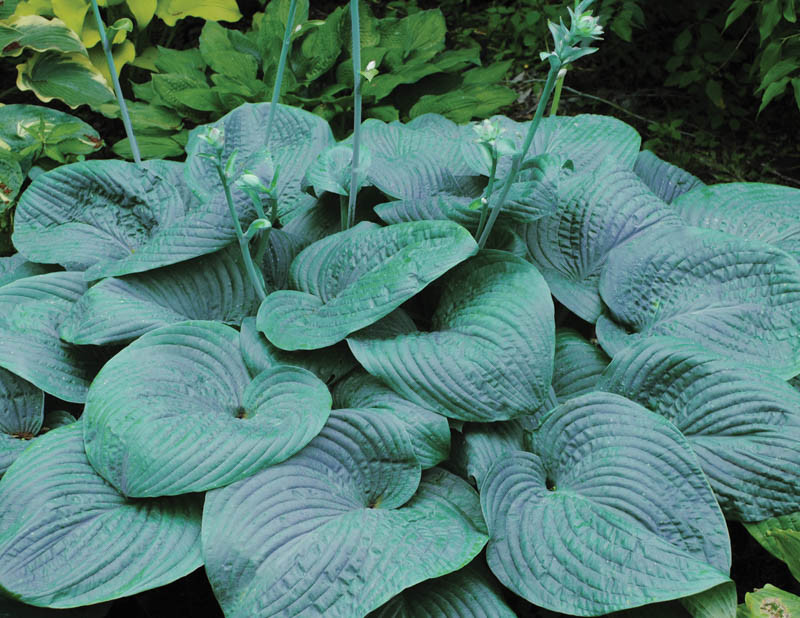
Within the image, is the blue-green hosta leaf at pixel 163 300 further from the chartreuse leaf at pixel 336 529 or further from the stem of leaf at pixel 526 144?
the stem of leaf at pixel 526 144

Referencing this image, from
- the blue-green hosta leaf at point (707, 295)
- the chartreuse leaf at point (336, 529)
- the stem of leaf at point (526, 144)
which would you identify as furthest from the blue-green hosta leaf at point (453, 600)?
the stem of leaf at point (526, 144)

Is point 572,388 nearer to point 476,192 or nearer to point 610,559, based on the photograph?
point 610,559

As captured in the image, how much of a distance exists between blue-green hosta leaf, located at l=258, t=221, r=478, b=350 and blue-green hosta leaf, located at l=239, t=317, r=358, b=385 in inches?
2.2

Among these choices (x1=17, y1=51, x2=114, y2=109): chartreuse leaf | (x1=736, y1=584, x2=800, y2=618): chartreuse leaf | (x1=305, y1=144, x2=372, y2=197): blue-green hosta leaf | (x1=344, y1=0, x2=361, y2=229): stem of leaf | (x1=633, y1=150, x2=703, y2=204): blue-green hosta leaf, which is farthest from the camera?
(x1=17, y1=51, x2=114, y2=109): chartreuse leaf

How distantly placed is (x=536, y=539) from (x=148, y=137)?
7.31 ft

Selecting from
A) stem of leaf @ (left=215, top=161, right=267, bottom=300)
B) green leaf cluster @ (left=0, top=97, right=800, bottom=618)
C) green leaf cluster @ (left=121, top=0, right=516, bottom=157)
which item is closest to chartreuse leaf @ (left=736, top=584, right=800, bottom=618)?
green leaf cluster @ (left=0, top=97, right=800, bottom=618)

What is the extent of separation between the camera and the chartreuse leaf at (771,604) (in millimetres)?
1077

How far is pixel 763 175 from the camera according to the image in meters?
2.87

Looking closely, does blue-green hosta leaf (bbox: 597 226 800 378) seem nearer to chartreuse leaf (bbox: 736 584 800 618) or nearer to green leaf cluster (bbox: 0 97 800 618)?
green leaf cluster (bbox: 0 97 800 618)

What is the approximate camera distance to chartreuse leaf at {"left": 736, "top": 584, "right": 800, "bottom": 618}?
1.08 metres

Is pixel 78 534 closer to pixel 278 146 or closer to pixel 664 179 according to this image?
pixel 278 146

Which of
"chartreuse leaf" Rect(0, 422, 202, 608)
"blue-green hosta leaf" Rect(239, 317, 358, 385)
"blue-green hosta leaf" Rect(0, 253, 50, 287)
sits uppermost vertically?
"blue-green hosta leaf" Rect(239, 317, 358, 385)

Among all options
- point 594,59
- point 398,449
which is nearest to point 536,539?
point 398,449

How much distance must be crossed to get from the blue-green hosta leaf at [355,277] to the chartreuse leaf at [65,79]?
1.60 m
